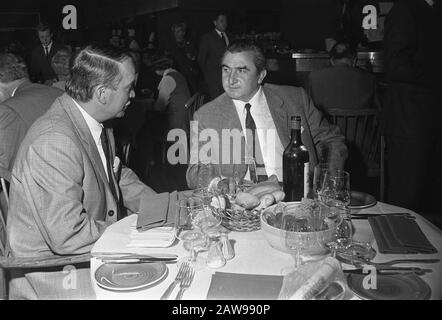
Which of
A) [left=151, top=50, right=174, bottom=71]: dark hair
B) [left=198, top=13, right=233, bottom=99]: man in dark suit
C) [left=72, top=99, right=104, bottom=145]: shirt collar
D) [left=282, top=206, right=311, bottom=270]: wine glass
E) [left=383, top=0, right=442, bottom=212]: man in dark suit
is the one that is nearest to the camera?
[left=282, top=206, right=311, bottom=270]: wine glass

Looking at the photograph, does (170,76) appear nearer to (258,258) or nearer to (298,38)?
(258,258)

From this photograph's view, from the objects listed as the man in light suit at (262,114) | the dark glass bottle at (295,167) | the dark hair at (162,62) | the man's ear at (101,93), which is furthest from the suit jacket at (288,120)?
the dark hair at (162,62)

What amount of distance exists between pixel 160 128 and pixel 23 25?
5404mm

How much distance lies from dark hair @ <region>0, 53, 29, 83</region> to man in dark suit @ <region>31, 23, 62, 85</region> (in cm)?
203

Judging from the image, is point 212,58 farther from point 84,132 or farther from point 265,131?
point 84,132

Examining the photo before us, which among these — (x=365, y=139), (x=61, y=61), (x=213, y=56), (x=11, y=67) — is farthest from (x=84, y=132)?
(x=213, y=56)

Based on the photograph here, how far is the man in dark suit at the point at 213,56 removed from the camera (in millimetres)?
6395

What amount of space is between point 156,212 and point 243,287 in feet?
1.68

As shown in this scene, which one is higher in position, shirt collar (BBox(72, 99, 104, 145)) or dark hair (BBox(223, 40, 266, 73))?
dark hair (BBox(223, 40, 266, 73))

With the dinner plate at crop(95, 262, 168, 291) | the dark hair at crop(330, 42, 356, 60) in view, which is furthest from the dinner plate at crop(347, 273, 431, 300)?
the dark hair at crop(330, 42, 356, 60)

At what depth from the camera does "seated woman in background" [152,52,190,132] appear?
14.0ft

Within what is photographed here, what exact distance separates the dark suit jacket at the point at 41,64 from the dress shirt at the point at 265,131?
136 inches

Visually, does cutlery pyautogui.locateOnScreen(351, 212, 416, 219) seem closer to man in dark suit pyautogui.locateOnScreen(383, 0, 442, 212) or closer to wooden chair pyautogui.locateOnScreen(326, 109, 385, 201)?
wooden chair pyautogui.locateOnScreen(326, 109, 385, 201)

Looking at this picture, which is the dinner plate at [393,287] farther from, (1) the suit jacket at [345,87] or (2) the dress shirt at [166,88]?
(2) the dress shirt at [166,88]
